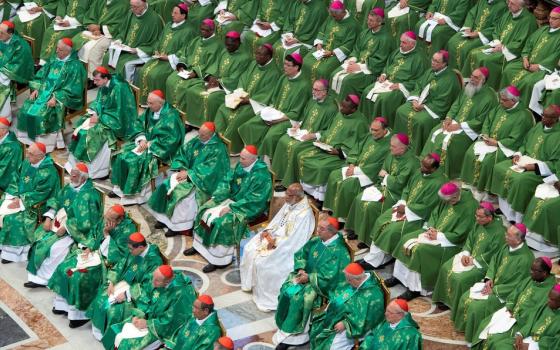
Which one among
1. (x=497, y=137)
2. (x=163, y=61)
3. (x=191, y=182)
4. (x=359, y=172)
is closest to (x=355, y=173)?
(x=359, y=172)

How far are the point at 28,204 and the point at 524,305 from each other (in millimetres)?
6217

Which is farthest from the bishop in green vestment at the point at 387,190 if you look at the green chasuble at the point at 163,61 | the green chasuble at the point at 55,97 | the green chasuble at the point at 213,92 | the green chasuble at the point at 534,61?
the green chasuble at the point at 55,97

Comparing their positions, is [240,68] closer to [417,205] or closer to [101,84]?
[101,84]

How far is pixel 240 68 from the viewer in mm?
19172

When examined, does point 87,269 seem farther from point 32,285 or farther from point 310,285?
point 310,285

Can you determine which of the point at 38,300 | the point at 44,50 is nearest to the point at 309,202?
the point at 38,300

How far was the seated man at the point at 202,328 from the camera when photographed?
14219 mm

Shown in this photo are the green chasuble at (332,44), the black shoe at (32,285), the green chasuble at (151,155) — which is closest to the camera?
the black shoe at (32,285)

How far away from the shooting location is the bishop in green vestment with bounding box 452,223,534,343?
571 inches

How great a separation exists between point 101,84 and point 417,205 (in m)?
4.98

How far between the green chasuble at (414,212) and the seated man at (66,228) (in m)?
3.21

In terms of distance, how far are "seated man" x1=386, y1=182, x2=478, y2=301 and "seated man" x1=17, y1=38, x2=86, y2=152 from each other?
5.66 metres

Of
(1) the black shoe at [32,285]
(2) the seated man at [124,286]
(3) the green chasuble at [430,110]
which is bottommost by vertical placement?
(1) the black shoe at [32,285]

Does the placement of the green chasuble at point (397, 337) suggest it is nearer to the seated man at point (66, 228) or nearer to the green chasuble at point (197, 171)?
the green chasuble at point (197, 171)
